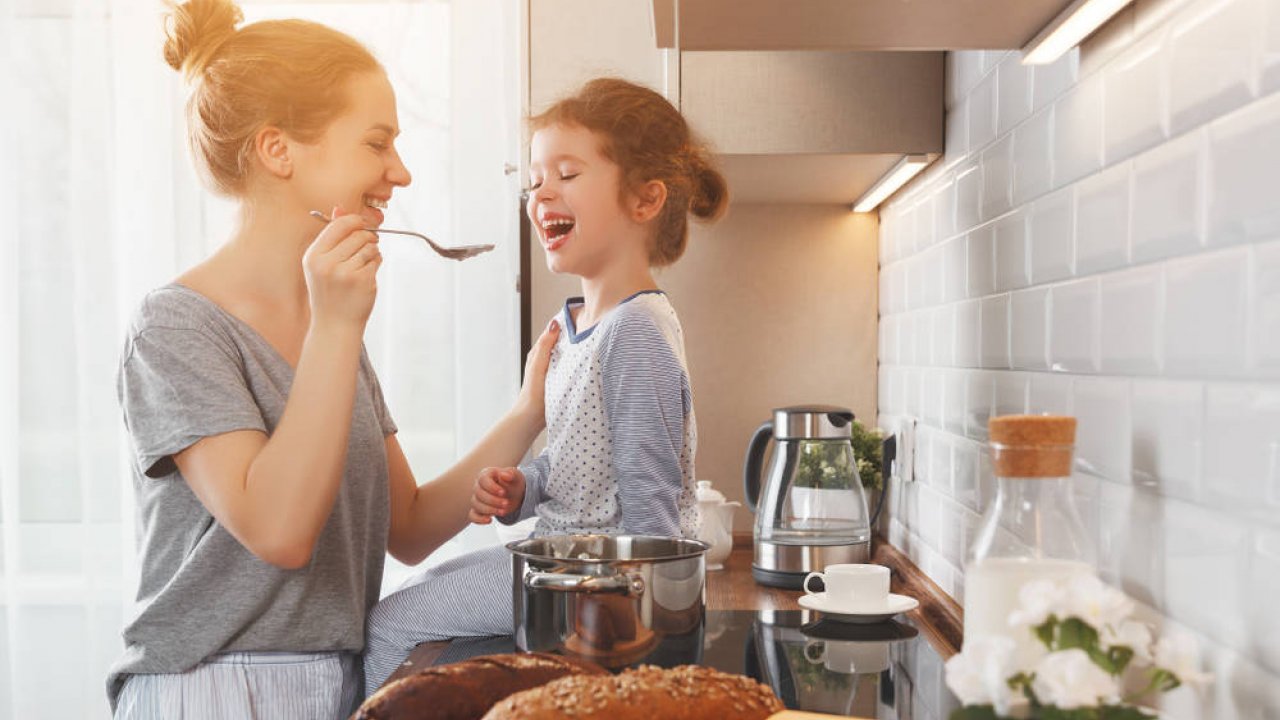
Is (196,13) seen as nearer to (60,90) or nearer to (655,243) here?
(655,243)

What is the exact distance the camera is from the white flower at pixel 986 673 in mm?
460

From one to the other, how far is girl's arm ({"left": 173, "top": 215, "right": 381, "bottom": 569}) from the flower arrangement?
74cm

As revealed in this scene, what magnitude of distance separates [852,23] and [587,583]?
1.72 ft

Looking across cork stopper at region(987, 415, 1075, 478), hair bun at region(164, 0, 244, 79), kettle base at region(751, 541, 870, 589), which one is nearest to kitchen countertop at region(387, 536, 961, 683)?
kettle base at region(751, 541, 870, 589)

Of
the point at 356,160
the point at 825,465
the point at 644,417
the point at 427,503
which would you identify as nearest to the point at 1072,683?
the point at 644,417

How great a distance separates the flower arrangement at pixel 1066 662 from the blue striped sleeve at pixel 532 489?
3.24ft

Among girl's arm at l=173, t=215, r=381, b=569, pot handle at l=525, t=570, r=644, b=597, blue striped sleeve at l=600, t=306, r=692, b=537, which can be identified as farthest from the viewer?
blue striped sleeve at l=600, t=306, r=692, b=537

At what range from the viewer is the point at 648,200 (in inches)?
62.4

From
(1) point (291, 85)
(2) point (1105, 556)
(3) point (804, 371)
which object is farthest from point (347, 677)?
(3) point (804, 371)

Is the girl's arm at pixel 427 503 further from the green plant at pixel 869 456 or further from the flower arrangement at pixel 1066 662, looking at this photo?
the flower arrangement at pixel 1066 662

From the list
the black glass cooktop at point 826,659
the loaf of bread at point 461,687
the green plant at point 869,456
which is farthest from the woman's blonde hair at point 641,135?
the loaf of bread at point 461,687

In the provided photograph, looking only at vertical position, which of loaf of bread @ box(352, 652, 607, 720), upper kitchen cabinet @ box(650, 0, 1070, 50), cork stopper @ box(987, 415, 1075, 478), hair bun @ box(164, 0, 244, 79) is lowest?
loaf of bread @ box(352, 652, 607, 720)

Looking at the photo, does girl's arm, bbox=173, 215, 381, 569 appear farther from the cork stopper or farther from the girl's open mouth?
the cork stopper

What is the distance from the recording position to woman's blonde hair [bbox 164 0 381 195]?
1.26 m
